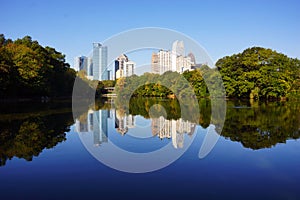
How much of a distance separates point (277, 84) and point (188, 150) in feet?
109

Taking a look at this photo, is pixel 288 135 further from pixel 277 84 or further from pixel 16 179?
pixel 277 84

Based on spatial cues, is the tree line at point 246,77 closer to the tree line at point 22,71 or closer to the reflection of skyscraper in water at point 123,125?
the tree line at point 22,71

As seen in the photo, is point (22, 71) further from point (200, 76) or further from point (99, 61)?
point (200, 76)

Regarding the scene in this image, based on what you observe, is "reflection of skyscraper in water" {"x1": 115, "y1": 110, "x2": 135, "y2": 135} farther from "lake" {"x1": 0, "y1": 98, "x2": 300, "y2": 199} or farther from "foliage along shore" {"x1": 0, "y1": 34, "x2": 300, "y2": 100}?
"foliage along shore" {"x1": 0, "y1": 34, "x2": 300, "y2": 100}

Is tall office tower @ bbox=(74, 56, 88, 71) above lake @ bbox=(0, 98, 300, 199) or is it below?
above

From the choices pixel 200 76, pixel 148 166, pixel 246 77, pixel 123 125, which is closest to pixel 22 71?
pixel 123 125

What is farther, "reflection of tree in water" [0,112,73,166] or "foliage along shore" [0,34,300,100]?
"foliage along shore" [0,34,300,100]

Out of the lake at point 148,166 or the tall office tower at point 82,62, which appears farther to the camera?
the tall office tower at point 82,62

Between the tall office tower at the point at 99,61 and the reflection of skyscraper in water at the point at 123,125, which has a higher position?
the tall office tower at the point at 99,61

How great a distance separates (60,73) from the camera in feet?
163

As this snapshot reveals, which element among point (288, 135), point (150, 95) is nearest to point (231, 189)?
point (288, 135)

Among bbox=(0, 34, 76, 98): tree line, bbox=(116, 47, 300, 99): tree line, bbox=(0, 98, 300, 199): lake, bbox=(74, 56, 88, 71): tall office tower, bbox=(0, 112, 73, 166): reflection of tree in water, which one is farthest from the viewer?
bbox=(116, 47, 300, 99): tree line

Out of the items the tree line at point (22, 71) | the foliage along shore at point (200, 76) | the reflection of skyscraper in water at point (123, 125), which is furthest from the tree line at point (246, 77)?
the reflection of skyscraper in water at point (123, 125)

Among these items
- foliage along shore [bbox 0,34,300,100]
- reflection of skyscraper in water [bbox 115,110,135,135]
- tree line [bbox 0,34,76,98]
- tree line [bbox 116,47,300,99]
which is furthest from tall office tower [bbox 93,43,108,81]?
tree line [bbox 116,47,300,99]
